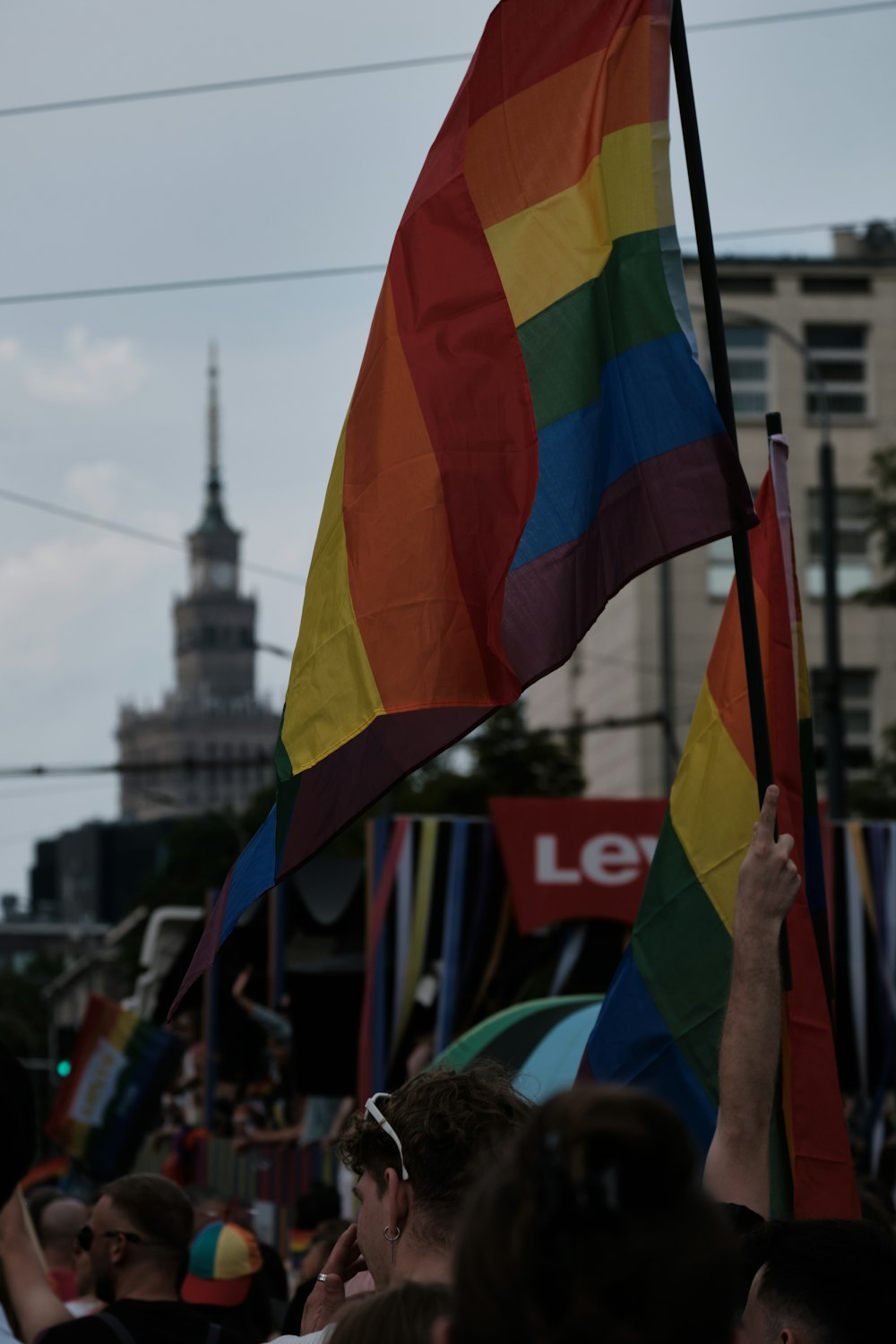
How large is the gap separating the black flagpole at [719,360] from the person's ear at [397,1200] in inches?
48.3

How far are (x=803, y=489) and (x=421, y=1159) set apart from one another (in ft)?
136

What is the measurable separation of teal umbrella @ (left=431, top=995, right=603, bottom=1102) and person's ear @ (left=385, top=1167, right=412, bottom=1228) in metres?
4.71

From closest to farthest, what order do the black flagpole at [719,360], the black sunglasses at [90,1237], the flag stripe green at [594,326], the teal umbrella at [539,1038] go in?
the black flagpole at [719,360] < the flag stripe green at [594,326] < the black sunglasses at [90,1237] < the teal umbrella at [539,1038]

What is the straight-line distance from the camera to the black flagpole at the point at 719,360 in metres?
4.07

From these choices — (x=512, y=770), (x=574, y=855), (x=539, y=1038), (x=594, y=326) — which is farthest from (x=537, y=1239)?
(x=512, y=770)

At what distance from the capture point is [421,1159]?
2.98m

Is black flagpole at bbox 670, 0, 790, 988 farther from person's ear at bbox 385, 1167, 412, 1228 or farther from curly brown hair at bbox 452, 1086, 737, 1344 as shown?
curly brown hair at bbox 452, 1086, 737, 1344

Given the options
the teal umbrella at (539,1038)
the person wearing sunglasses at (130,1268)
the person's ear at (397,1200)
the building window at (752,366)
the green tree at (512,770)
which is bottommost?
the person wearing sunglasses at (130,1268)

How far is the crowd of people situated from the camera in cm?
166

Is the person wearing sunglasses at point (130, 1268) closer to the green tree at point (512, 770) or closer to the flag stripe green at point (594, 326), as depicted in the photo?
the flag stripe green at point (594, 326)

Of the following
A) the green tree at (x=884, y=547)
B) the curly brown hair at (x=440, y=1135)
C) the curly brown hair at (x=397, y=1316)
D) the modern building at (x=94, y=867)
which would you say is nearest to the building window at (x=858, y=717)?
the green tree at (x=884, y=547)

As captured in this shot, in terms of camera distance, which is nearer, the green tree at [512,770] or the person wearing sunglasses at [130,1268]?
the person wearing sunglasses at [130,1268]

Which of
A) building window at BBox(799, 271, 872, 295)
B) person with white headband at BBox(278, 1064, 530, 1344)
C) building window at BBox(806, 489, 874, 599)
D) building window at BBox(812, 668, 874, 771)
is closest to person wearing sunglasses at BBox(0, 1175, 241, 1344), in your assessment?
person with white headband at BBox(278, 1064, 530, 1344)

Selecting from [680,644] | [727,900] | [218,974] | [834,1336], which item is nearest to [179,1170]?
[218,974]
